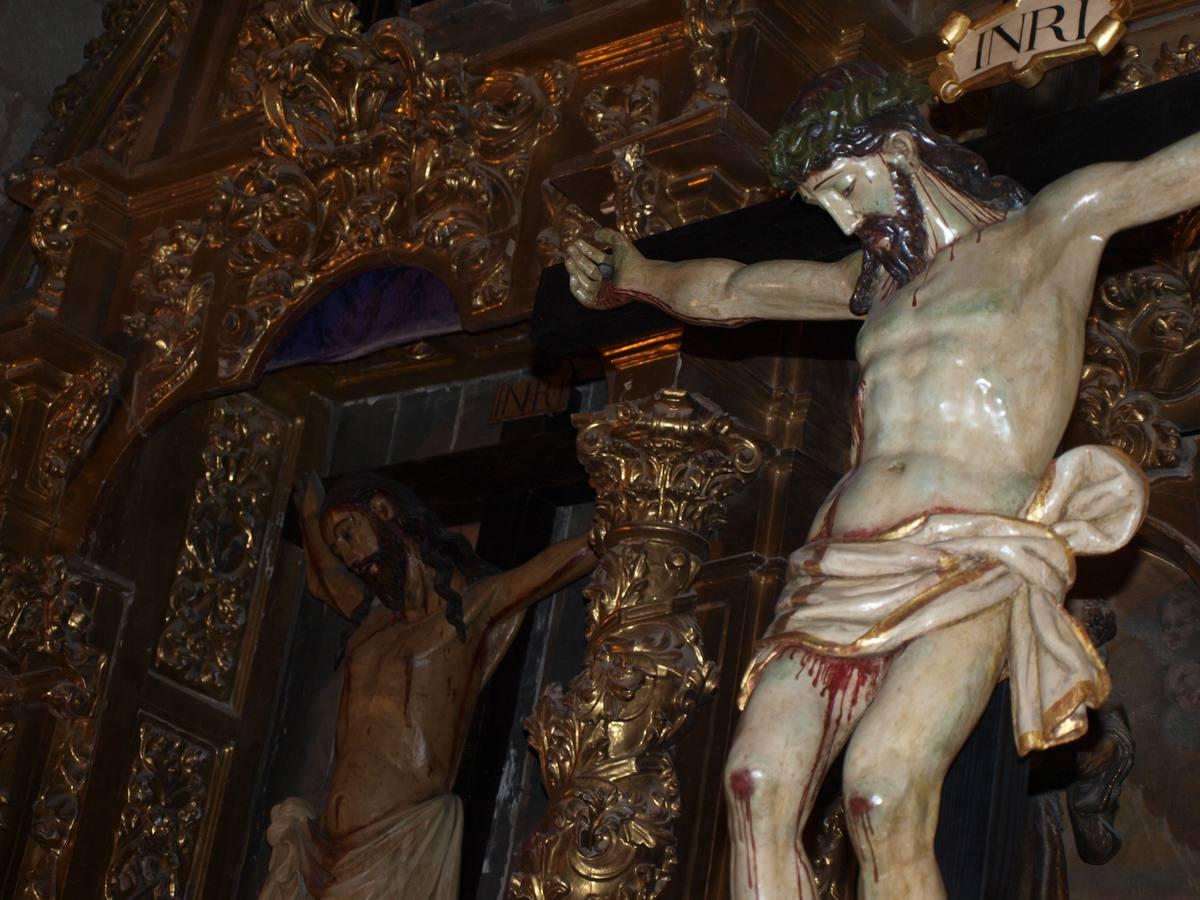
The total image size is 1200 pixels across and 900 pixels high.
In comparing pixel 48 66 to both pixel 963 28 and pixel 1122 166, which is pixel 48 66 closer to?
pixel 963 28

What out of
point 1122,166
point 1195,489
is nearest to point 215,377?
point 1195,489

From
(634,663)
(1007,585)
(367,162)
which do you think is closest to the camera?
(1007,585)

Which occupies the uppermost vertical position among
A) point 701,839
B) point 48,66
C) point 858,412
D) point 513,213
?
point 48,66

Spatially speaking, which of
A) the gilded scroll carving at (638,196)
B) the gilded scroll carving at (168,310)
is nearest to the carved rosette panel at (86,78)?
the gilded scroll carving at (168,310)

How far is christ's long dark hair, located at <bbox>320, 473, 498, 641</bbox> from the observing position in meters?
6.94

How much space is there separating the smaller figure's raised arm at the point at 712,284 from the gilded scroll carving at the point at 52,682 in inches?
118

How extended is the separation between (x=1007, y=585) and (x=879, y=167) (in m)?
0.88

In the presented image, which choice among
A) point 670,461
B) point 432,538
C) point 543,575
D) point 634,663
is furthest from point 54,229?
point 634,663

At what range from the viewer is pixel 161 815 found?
24.0 ft

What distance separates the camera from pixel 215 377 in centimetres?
745

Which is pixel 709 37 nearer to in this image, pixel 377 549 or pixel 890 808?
pixel 377 549

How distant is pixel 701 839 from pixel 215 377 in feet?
9.22

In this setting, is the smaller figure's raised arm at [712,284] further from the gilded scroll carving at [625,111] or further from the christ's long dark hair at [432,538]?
the christ's long dark hair at [432,538]

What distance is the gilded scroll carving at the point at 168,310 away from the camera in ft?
24.8
